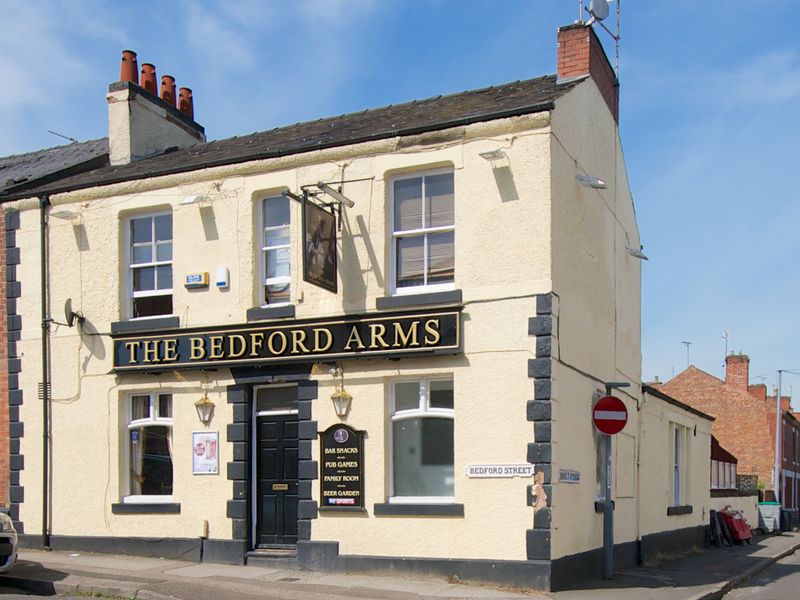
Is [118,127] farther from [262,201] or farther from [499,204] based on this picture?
[499,204]

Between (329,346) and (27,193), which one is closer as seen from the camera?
(329,346)

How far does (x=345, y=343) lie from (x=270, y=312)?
4.85 ft

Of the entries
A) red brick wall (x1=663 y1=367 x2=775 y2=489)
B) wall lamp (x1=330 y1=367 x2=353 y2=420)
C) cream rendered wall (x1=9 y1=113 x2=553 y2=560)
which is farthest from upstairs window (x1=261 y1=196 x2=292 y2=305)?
red brick wall (x1=663 y1=367 x2=775 y2=489)

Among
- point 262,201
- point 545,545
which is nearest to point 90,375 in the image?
point 262,201

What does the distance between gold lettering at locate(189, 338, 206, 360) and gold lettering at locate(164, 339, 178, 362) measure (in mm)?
278

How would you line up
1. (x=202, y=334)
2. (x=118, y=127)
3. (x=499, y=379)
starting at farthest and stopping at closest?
(x=118, y=127)
(x=202, y=334)
(x=499, y=379)

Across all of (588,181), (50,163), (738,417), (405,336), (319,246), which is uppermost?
(50,163)

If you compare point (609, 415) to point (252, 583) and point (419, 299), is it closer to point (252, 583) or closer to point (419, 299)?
point (419, 299)

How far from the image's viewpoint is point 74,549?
15484 millimetres

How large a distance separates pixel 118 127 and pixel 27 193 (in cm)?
269

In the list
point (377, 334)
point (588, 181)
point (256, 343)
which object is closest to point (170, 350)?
point (256, 343)

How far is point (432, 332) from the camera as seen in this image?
43.6 feet

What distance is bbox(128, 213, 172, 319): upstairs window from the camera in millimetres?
15672

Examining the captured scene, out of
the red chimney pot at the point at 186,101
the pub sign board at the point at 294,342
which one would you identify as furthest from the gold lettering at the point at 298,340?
the red chimney pot at the point at 186,101
